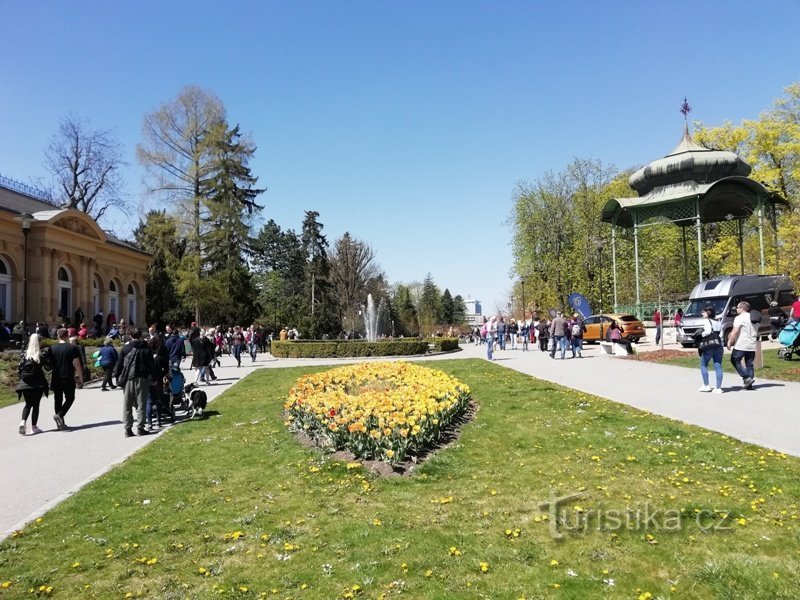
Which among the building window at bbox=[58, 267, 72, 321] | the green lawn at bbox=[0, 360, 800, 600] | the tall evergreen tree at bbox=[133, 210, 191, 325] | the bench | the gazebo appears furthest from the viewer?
the tall evergreen tree at bbox=[133, 210, 191, 325]

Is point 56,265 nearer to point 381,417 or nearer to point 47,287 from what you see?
point 47,287

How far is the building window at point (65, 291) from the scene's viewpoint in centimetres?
3628

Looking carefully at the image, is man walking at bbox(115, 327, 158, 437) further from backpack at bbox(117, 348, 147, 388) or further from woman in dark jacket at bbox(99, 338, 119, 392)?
woman in dark jacket at bbox(99, 338, 119, 392)

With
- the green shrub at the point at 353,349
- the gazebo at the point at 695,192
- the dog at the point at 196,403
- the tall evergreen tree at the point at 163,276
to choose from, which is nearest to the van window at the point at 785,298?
the gazebo at the point at 695,192

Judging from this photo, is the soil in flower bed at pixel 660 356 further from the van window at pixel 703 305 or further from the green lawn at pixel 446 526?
the green lawn at pixel 446 526

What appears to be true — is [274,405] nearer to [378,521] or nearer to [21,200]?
[378,521]

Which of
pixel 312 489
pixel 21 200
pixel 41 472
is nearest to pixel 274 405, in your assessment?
pixel 41 472

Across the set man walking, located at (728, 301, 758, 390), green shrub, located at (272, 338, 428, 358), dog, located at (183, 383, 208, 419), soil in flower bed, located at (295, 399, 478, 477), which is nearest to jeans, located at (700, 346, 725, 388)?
man walking, located at (728, 301, 758, 390)

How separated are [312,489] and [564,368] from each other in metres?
13.9

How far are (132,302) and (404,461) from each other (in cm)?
4601

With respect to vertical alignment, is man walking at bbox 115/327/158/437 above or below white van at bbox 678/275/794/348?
below

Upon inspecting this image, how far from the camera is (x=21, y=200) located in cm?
3672

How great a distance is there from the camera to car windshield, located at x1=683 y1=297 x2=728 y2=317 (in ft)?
75.4

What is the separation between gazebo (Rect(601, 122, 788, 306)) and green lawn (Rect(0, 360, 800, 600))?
24.9 m
